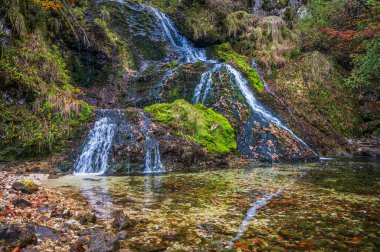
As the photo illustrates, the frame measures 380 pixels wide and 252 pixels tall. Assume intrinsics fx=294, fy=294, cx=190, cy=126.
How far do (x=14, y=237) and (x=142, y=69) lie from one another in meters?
12.7

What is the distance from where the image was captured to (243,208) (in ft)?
15.2

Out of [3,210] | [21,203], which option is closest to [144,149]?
[21,203]

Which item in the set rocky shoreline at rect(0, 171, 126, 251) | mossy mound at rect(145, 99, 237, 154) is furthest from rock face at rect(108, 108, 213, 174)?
rocky shoreline at rect(0, 171, 126, 251)

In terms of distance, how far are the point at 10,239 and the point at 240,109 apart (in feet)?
32.7

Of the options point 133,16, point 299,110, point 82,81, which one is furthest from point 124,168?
point 133,16

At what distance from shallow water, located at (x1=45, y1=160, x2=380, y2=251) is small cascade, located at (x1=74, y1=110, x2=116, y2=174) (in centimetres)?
99

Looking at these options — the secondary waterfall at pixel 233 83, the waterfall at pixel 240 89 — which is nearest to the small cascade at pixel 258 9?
the secondary waterfall at pixel 233 83

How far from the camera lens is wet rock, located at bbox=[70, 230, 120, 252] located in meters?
2.90

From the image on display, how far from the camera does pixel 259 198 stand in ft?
17.3

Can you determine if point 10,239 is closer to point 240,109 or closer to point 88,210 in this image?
point 88,210

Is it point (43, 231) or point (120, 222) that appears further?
point (120, 222)

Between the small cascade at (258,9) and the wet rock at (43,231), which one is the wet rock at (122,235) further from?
the small cascade at (258,9)

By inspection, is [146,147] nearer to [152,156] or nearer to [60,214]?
[152,156]

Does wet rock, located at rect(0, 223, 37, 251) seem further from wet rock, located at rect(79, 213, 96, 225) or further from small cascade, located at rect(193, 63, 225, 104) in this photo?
small cascade, located at rect(193, 63, 225, 104)
